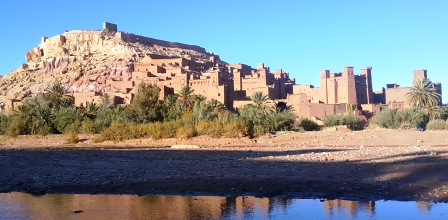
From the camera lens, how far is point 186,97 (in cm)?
4622

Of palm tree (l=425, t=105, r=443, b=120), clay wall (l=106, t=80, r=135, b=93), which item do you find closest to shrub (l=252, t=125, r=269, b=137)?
palm tree (l=425, t=105, r=443, b=120)

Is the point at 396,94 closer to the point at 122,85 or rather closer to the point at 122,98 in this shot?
the point at 122,98

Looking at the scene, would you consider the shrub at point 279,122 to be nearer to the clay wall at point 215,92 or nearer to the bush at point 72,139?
the clay wall at point 215,92

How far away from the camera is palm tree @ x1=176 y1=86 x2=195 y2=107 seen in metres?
45.8

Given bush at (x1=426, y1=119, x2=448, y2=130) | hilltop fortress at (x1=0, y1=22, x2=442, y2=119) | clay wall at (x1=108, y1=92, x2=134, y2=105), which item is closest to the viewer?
bush at (x1=426, y1=119, x2=448, y2=130)

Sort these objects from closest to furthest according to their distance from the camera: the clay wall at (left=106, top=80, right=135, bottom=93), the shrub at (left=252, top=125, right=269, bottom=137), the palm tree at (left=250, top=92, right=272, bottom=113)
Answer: the shrub at (left=252, top=125, right=269, bottom=137), the palm tree at (left=250, top=92, right=272, bottom=113), the clay wall at (left=106, top=80, right=135, bottom=93)

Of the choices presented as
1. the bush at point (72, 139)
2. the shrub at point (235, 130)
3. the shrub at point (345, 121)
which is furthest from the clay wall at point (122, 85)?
the shrub at point (235, 130)

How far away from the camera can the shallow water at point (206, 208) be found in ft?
28.0

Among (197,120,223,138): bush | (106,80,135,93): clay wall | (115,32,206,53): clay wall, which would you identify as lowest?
(197,120,223,138): bush

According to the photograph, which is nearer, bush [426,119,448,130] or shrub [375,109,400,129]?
bush [426,119,448,130]

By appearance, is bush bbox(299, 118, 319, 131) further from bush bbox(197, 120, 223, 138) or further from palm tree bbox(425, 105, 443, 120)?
palm tree bbox(425, 105, 443, 120)

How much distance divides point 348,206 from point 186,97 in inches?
1479

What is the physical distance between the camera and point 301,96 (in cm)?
4719

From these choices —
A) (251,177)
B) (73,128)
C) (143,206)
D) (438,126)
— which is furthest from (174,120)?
(143,206)
